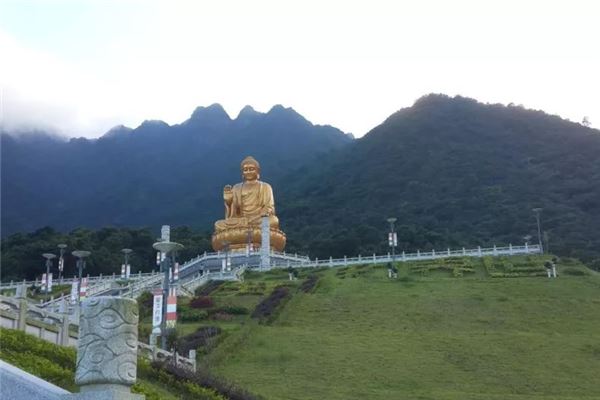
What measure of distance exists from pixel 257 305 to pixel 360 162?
64.0 meters

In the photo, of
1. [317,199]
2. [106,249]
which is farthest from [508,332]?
[317,199]

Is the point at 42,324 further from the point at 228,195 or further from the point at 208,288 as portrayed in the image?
the point at 228,195

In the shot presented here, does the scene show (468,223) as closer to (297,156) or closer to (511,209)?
(511,209)

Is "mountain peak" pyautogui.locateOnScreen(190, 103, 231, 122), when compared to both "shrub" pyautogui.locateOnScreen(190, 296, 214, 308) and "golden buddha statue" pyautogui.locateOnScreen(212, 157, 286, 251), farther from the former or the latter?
"shrub" pyautogui.locateOnScreen(190, 296, 214, 308)

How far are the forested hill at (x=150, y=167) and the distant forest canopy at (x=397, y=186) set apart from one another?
30 cm

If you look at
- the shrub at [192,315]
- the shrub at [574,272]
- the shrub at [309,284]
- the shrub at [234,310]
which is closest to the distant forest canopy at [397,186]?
the shrub at [309,284]

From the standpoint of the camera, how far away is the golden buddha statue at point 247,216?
48219 millimetres

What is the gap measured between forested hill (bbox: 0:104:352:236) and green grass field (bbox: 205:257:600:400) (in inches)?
2201

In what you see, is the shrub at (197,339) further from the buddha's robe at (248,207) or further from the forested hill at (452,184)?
the forested hill at (452,184)

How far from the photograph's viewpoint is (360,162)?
9162 cm

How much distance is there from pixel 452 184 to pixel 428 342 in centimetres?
6226

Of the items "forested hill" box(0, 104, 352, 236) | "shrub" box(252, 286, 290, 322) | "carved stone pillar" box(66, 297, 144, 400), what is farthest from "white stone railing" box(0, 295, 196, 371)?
"forested hill" box(0, 104, 352, 236)

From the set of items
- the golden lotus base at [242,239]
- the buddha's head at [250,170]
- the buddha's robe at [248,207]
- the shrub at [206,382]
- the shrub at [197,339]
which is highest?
the buddha's head at [250,170]

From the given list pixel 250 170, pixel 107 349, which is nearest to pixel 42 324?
pixel 107 349
